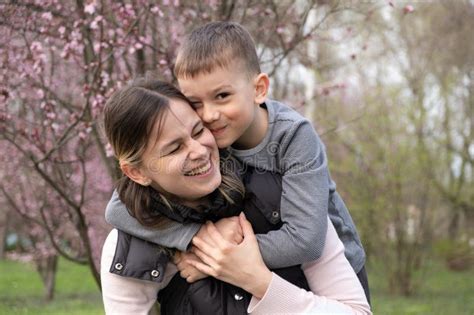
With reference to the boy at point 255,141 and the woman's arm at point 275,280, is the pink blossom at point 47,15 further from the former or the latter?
the woman's arm at point 275,280

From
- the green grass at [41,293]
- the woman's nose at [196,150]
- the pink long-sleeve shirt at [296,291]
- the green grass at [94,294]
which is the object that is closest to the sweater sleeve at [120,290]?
the pink long-sleeve shirt at [296,291]

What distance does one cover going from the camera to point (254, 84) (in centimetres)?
238

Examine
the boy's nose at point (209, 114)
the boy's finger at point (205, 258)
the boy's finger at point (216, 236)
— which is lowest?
the boy's finger at point (205, 258)

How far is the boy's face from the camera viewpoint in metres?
2.23

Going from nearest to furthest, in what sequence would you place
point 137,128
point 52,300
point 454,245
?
point 137,128 → point 52,300 → point 454,245

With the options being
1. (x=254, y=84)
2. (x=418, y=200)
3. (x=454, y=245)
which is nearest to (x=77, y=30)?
(x=254, y=84)

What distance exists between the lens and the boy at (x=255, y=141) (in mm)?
2141

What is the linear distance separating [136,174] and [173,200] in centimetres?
13

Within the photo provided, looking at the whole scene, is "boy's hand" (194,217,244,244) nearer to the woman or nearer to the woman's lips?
the woman

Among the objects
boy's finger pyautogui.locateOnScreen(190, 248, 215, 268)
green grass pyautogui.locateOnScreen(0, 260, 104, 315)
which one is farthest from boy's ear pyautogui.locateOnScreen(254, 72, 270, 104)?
green grass pyautogui.locateOnScreen(0, 260, 104, 315)

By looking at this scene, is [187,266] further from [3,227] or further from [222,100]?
[3,227]

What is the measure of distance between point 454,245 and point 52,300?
8496 millimetres

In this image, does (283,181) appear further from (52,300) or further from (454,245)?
(454,245)

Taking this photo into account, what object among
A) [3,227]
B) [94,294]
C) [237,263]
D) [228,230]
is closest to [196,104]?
[228,230]
